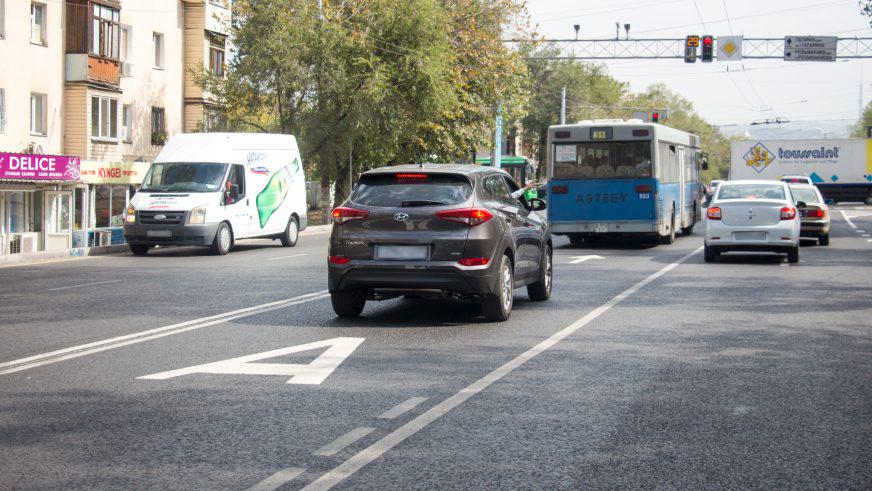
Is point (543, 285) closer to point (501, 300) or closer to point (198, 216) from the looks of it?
point (501, 300)

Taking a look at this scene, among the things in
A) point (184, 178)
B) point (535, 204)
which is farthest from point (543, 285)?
point (184, 178)

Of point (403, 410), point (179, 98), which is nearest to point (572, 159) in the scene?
point (403, 410)

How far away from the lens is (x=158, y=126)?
45688 millimetres

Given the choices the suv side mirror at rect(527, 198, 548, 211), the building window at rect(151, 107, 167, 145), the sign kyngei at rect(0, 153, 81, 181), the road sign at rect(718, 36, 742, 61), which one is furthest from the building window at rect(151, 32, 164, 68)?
the suv side mirror at rect(527, 198, 548, 211)

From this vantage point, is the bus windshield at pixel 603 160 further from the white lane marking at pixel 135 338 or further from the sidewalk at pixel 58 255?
the white lane marking at pixel 135 338

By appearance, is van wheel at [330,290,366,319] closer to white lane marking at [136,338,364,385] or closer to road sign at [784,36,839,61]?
white lane marking at [136,338,364,385]

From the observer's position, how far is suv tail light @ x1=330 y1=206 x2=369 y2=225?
12.3m

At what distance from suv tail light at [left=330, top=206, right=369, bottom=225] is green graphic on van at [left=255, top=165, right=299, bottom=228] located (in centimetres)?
1620

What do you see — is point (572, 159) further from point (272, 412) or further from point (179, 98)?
point (179, 98)

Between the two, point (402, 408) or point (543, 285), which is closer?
point (402, 408)

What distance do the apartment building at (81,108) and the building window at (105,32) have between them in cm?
3

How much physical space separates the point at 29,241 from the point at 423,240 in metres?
26.7

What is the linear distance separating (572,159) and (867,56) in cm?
2520

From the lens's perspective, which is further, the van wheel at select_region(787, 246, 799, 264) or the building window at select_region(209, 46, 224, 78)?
the building window at select_region(209, 46, 224, 78)
